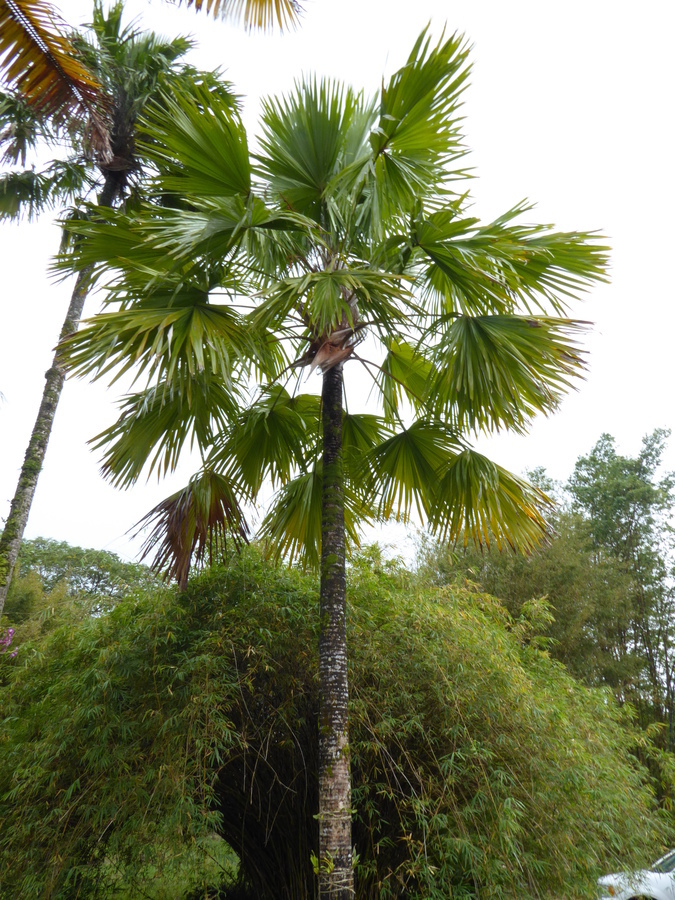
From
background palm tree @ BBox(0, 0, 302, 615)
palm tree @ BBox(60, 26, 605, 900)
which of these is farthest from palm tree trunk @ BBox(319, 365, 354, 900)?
background palm tree @ BBox(0, 0, 302, 615)

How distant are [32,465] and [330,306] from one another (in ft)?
13.0

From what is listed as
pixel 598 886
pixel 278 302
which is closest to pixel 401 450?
pixel 278 302

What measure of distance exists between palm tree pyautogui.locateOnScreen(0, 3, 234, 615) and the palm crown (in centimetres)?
236

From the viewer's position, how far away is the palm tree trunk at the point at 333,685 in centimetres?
310

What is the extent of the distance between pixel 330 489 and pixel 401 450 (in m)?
0.96

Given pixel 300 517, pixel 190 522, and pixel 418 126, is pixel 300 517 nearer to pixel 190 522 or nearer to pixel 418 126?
pixel 190 522

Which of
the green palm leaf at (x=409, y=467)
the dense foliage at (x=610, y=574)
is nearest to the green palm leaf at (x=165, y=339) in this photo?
the green palm leaf at (x=409, y=467)

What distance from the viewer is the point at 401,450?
4566 millimetres

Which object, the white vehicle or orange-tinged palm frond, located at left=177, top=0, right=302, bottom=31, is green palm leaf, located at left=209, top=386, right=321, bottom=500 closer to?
orange-tinged palm frond, located at left=177, top=0, right=302, bottom=31

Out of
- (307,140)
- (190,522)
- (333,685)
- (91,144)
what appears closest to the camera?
(333,685)

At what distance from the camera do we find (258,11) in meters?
4.23

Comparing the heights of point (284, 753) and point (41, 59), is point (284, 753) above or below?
below

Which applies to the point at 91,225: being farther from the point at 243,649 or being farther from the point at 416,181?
the point at 243,649

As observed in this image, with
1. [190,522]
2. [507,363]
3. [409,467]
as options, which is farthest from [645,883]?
[190,522]
